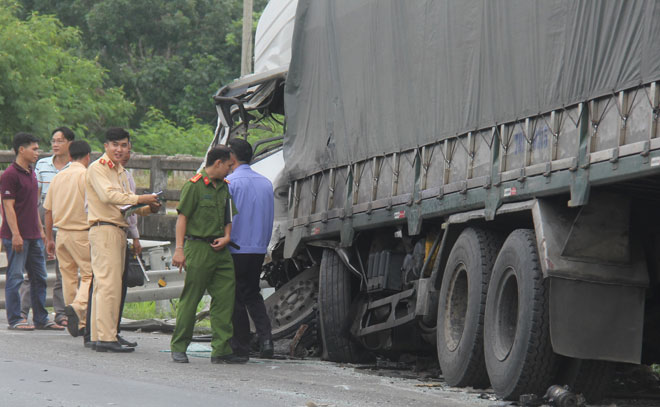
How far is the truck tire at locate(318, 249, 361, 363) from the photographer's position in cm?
1157

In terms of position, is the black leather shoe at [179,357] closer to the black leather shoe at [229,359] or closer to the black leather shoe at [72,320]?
the black leather shoe at [229,359]

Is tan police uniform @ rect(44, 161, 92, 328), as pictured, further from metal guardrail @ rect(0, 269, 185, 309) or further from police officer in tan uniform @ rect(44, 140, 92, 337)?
metal guardrail @ rect(0, 269, 185, 309)

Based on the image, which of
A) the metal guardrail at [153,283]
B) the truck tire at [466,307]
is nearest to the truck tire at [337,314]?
the truck tire at [466,307]

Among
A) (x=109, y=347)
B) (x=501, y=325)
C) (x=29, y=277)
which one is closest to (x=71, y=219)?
(x=29, y=277)

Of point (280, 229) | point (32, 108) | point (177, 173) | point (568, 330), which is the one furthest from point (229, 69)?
point (568, 330)

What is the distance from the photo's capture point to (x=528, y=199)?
8.11 m

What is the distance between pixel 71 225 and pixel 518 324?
18.8ft

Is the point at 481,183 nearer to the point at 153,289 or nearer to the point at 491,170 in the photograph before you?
the point at 491,170

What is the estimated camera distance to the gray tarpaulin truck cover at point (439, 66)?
7.20 meters

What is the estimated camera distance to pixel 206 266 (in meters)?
10.3

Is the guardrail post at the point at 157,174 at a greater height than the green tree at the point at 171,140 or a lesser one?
lesser

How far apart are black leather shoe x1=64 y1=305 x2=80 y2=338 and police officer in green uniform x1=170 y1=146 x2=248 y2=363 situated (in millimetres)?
1914

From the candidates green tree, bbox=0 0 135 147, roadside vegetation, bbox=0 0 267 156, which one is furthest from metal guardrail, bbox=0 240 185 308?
roadside vegetation, bbox=0 0 267 156

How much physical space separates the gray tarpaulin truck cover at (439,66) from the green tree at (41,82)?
69.9 ft
